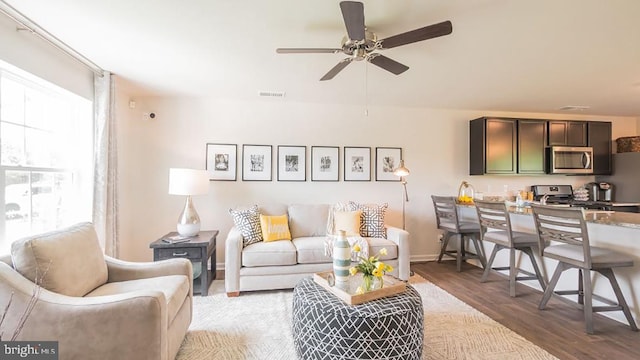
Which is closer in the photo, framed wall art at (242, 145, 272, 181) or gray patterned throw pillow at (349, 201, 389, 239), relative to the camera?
gray patterned throw pillow at (349, 201, 389, 239)

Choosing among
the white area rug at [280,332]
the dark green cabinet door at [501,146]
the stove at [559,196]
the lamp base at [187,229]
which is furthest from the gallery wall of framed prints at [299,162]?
the stove at [559,196]

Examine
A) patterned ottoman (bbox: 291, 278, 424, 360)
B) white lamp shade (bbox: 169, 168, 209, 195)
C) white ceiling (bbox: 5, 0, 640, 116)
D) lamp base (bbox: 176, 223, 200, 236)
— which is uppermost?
white ceiling (bbox: 5, 0, 640, 116)

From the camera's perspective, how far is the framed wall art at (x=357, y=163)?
169 inches

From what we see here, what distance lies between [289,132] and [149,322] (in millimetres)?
3030

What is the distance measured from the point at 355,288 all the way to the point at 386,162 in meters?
2.71

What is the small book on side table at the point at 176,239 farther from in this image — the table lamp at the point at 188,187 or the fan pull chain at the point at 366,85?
the fan pull chain at the point at 366,85

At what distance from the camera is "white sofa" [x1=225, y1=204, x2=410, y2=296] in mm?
3029

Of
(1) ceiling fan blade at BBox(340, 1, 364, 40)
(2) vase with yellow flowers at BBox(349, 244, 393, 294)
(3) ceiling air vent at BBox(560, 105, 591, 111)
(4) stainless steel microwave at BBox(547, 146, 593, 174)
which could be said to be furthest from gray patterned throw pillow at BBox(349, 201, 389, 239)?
(3) ceiling air vent at BBox(560, 105, 591, 111)

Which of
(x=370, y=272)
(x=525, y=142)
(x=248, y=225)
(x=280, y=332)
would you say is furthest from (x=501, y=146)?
(x=280, y=332)

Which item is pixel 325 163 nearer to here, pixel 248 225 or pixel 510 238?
pixel 248 225

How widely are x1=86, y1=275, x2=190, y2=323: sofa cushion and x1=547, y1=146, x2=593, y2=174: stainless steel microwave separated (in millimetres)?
5286

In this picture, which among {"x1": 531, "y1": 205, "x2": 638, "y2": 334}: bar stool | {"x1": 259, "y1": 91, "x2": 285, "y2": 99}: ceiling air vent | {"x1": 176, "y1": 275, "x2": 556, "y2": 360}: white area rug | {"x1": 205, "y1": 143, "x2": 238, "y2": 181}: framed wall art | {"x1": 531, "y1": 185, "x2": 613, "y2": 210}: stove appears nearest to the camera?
{"x1": 176, "y1": 275, "x2": 556, "y2": 360}: white area rug

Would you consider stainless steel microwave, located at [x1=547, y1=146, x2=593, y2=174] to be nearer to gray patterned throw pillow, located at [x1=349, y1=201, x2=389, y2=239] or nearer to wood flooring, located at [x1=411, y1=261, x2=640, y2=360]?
wood flooring, located at [x1=411, y1=261, x2=640, y2=360]

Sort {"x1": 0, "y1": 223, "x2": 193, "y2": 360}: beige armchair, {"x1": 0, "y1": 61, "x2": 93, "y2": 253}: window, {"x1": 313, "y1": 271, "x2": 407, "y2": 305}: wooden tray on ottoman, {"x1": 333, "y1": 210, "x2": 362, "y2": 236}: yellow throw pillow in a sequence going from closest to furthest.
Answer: {"x1": 0, "y1": 223, "x2": 193, "y2": 360}: beige armchair, {"x1": 313, "y1": 271, "x2": 407, "y2": 305}: wooden tray on ottoman, {"x1": 0, "y1": 61, "x2": 93, "y2": 253}: window, {"x1": 333, "y1": 210, "x2": 362, "y2": 236}: yellow throw pillow
